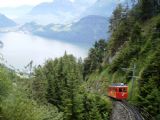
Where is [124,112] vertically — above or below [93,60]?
below

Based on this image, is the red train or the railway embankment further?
the red train

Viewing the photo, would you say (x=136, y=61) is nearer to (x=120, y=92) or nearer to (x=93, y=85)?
(x=93, y=85)

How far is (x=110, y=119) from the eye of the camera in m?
51.5

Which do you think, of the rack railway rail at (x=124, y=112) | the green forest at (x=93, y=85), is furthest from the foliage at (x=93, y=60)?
the rack railway rail at (x=124, y=112)

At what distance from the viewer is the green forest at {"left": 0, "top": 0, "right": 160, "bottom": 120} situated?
32969mm

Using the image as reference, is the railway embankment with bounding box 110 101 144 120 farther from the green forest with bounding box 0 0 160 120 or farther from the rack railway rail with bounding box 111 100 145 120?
the green forest with bounding box 0 0 160 120

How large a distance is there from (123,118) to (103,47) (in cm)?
9524

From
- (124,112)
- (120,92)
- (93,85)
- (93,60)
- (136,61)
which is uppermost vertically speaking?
(93,60)

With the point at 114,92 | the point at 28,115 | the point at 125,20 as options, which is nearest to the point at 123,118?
the point at 114,92

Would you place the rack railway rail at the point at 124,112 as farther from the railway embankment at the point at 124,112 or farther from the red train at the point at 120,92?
the red train at the point at 120,92

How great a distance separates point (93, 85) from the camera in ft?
318

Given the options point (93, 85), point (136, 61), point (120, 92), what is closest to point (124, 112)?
point (120, 92)

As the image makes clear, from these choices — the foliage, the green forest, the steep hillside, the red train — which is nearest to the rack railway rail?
the green forest

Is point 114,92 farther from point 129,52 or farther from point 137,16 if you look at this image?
point 137,16
